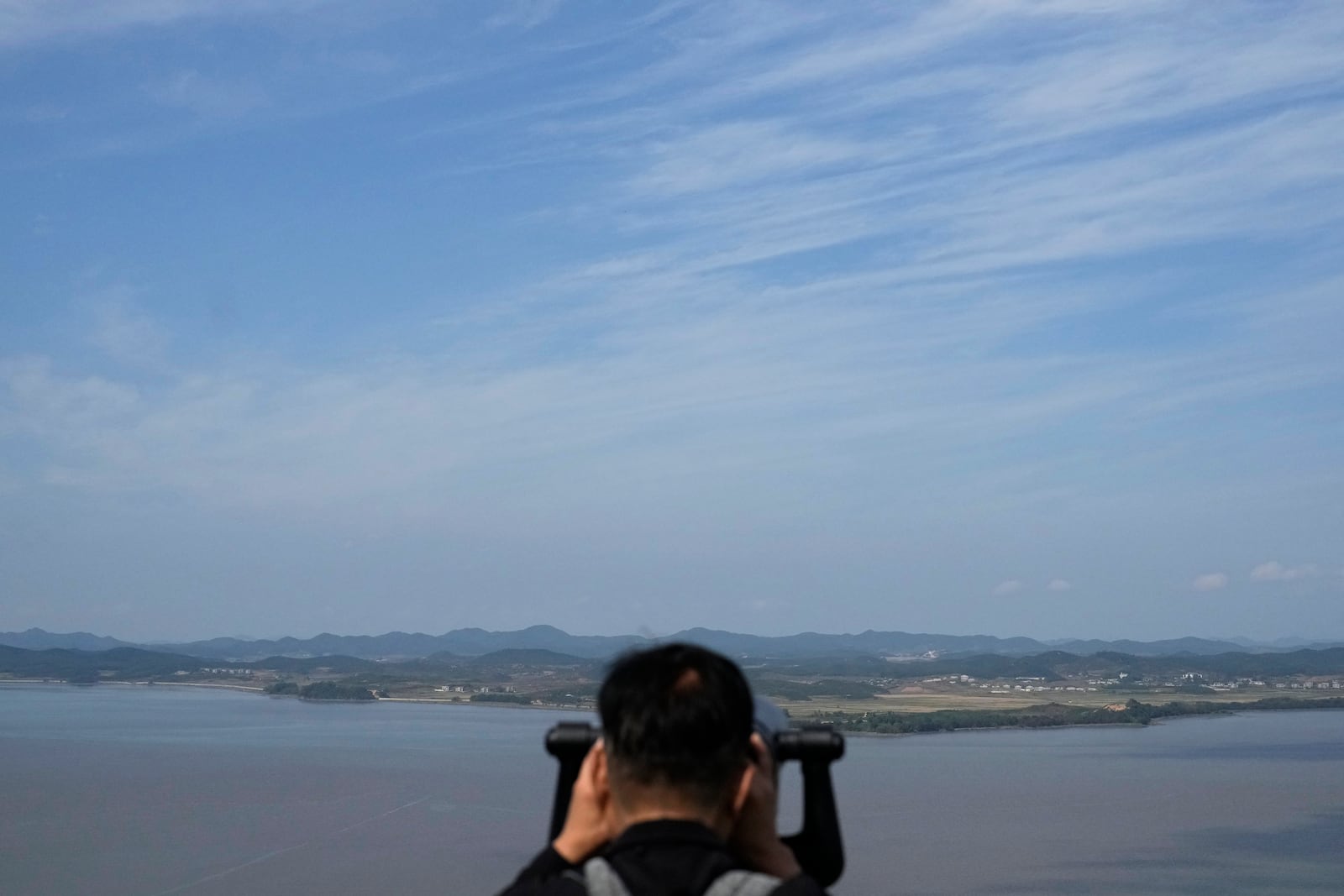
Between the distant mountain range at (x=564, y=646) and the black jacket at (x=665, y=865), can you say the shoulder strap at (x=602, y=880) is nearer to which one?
the black jacket at (x=665, y=865)

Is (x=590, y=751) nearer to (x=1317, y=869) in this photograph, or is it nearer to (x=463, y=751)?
(x=1317, y=869)

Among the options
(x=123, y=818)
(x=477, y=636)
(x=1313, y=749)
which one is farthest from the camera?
(x=477, y=636)

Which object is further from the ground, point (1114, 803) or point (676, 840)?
point (676, 840)

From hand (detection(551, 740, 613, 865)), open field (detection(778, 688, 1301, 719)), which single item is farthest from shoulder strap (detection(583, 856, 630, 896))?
open field (detection(778, 688, 1301, 719))

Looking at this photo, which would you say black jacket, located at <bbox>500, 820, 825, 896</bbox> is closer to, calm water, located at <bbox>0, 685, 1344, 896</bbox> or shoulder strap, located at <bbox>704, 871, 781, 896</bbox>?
shoulder strap, located at <bbox>704, 871, 781, 896</bbox>

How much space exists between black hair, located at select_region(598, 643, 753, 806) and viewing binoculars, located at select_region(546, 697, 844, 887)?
0.13 m

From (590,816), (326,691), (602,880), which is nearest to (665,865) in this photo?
(602,880)

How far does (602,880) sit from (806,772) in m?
0.30

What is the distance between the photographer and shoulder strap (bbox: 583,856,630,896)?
1.07 metres

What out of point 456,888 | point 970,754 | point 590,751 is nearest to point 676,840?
point 590,751

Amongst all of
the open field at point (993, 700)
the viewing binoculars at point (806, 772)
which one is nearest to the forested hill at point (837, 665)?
the open field at point (993, 700)

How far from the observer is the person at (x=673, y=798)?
107cm

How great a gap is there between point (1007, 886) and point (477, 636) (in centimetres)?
6733

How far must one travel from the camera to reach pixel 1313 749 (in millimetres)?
30844
